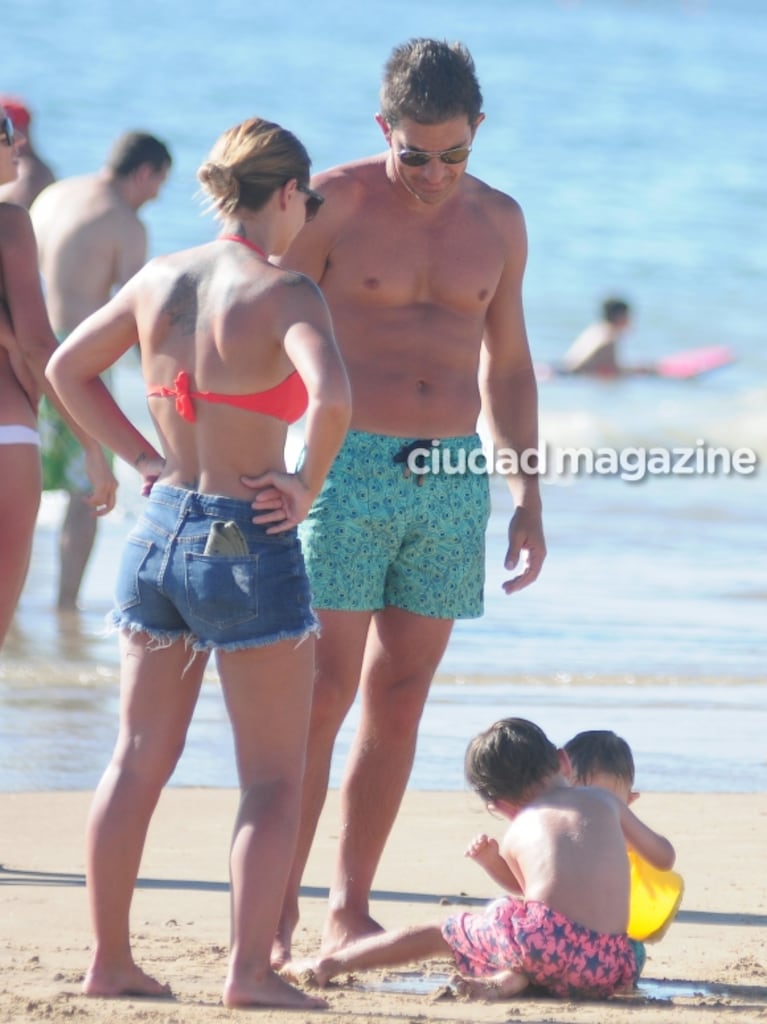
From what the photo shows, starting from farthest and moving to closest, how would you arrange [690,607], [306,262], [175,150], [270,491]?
[175,150]
[690,607]
[306,262]
[270,491]

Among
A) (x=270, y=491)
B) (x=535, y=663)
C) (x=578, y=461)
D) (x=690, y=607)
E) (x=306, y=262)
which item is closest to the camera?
(x=270, y=491)

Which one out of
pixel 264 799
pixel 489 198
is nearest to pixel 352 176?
pixel 489 198

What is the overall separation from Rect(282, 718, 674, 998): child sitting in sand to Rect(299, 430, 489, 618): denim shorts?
41cm

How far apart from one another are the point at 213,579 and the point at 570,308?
20390 mm

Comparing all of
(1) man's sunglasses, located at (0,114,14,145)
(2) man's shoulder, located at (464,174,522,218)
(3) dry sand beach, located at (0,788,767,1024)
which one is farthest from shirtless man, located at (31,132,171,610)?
(2) man's shoulder, located at (464,174,522,218)

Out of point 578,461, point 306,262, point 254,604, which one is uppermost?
point 306,262

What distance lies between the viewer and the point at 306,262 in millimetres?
3844

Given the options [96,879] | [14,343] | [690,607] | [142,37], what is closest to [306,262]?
[14,343]

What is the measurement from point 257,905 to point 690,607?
17.6ft

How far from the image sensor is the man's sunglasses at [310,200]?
10.9 feet

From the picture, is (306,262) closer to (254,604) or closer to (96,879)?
(254,604)

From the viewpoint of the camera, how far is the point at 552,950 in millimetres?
3459

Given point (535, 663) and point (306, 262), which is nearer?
point (306, 262)

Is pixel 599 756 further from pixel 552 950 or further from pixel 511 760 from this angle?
pixel 552 950
